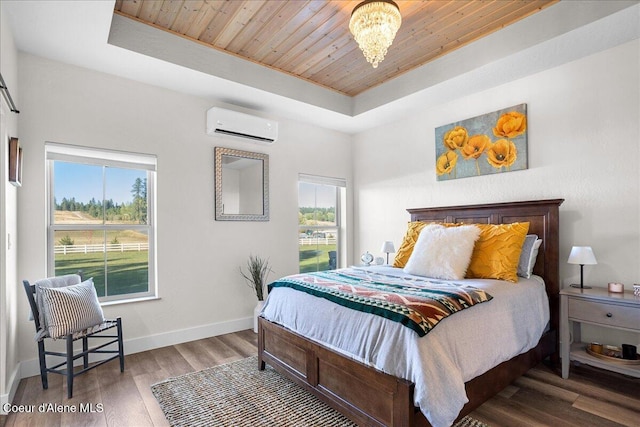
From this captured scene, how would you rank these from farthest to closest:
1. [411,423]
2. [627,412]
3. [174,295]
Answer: [174,295]
[627,412]
[411,423]

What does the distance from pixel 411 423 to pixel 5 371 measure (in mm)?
2463

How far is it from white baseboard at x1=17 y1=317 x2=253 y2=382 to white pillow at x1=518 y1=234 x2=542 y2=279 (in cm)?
282

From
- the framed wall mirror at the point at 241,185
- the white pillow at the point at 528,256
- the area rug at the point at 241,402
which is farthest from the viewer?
the framed wall mirror at the point at 241,185

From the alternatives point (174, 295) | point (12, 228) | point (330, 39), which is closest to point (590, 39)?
point (330, 39)

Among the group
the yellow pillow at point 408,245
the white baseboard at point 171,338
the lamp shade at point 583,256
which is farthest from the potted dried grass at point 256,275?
the lamp shade at point 583,256

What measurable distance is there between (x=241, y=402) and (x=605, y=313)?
258 centimetres

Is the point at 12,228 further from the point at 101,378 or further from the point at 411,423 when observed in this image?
the point at 411,423

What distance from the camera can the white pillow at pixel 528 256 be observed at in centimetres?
276

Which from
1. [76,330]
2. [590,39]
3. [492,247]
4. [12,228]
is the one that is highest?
[590,39]

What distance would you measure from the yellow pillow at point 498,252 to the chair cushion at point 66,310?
2.97m

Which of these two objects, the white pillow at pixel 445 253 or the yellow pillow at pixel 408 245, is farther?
the yellow pillow at pixel 408 245

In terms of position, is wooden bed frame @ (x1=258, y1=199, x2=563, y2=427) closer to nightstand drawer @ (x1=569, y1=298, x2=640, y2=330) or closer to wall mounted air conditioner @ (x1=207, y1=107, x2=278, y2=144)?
nightstand drawer @ (x1=569, y1=298, x2=640, y2=330)

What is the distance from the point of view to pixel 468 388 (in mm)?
1877

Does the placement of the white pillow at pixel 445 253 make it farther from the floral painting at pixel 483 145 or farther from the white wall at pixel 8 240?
the white wall at pixel 8 240
